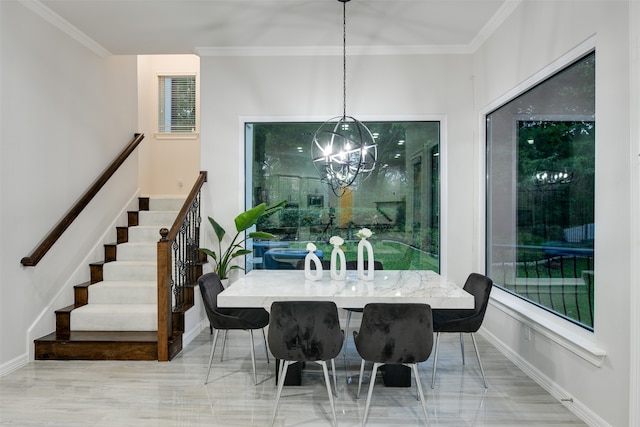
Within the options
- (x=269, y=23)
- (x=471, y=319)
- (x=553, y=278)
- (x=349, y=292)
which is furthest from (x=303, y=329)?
(x=269, y=23)

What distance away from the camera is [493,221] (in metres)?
4.32

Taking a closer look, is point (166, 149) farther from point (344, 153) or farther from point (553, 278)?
point (553, 278)

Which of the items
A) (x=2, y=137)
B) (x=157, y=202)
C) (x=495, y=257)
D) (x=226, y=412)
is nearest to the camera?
(x=226, y=412)

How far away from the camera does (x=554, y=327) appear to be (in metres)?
2.92

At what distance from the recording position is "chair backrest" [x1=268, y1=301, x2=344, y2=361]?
2.45 m

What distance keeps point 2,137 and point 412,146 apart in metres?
4.21

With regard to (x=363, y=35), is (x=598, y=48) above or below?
below

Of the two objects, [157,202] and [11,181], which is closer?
[11,181]

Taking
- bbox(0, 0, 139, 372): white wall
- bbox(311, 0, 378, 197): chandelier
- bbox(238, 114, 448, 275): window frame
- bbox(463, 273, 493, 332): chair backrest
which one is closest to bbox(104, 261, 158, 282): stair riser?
bbox(0, 0, 139, 372): white wall

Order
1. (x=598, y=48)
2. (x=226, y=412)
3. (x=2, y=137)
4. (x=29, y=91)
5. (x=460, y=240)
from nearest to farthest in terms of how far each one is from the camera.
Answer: (x=598, y=48) < (x=226, y=412) < (x=2, y=137) < (x=29, y=91) < (x=460, y=240)

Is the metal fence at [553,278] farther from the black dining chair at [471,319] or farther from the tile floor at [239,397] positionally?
the tile floor at [239,397]

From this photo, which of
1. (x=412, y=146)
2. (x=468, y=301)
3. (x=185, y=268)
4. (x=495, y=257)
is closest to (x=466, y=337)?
(x=495, y=257)

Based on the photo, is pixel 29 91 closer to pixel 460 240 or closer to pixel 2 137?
pixel 2 137

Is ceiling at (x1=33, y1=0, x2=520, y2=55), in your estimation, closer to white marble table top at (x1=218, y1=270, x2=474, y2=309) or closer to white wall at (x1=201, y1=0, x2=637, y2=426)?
white wall at (x1=201, y1=0, x2=637, y2=426)
